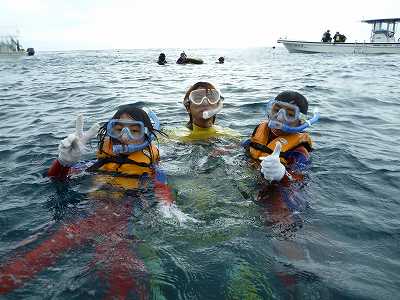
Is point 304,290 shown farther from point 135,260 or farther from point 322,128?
point 322,128

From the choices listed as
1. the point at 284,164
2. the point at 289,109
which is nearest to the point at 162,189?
the point at 284,164

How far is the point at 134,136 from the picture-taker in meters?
4.53

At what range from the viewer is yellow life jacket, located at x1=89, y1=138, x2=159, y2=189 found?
450 cm

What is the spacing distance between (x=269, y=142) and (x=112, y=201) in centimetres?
230

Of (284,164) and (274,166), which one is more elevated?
(274,166)

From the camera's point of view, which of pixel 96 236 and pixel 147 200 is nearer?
pixel 96 236

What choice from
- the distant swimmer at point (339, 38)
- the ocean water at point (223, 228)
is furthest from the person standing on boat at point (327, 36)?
the ocean water at point (223, 228)

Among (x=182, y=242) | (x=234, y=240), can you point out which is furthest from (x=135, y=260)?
(x=234, y=240)

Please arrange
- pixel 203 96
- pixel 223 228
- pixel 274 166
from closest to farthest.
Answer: pixel 223 228, pixel 274 166, pixel 203 96

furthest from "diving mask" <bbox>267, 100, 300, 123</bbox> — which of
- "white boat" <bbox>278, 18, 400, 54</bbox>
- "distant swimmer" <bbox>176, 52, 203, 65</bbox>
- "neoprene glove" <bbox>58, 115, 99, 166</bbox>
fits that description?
"white boat" <bbox>278, 18, 400, 54</bbox>

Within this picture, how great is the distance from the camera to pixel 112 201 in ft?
13.5

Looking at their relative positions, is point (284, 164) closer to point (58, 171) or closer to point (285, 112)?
point (285, 112)

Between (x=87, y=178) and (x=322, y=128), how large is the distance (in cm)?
509

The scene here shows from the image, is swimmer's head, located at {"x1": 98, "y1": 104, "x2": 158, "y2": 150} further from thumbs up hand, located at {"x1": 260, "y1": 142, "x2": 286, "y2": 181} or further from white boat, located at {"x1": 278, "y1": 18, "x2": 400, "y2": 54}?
white boat, located at {"x1": 278, "y1": 18, "x2": 400, "y2": 54}
